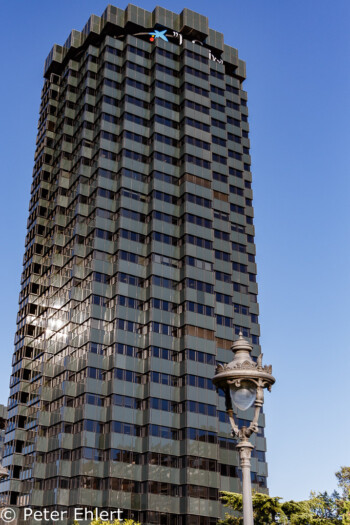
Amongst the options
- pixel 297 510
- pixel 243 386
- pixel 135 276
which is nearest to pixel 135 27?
pixel 135 276

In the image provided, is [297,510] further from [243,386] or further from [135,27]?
[135,27]

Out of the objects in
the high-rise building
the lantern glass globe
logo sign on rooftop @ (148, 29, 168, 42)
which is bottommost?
the lantern glass globe

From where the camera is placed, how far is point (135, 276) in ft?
280

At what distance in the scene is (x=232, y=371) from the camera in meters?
16.7

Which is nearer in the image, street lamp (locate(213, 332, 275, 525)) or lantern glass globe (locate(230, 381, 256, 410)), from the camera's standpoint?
street lamp (locate(213, 332, 275, 525))

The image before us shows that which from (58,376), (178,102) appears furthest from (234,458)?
(178,102)

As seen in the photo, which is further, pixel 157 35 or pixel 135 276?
pixel 157 35

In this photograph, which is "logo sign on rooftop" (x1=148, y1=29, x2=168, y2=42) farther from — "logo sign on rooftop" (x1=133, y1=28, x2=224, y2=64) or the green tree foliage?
the green tree foliage

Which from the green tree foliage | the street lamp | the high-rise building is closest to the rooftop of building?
the high-rise building

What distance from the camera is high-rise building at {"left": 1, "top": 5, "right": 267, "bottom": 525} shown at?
75500 millimetres

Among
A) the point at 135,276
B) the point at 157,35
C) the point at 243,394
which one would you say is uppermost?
the point at 157,35

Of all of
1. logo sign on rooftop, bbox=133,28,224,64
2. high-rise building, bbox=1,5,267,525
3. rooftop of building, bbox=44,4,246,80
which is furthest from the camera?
logo sign on rooftop, bbox=133,28,224,64

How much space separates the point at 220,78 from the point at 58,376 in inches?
2148

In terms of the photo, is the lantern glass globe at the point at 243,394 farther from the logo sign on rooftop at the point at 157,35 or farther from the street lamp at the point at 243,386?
the logo sign on rooftop at the point at 157,35
